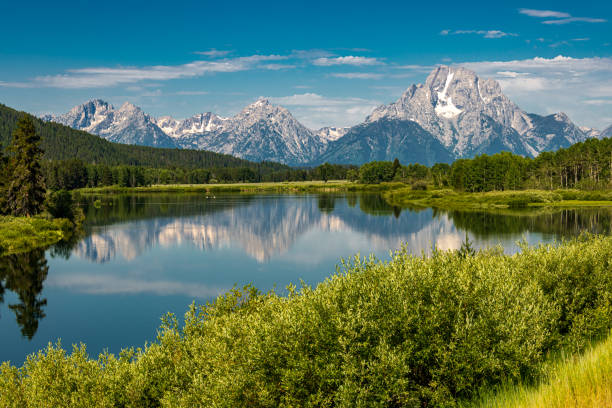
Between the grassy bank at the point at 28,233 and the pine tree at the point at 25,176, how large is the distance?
11.4 feet

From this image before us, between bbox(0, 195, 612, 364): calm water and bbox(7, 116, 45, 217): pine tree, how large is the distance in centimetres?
1126

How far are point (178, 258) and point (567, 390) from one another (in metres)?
58.4

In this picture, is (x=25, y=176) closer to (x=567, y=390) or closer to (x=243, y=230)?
(x=243, y=230)

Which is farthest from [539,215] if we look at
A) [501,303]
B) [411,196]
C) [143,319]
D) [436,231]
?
[501,303]

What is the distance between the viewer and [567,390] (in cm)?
948

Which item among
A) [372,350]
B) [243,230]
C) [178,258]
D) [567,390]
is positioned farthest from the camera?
[243,230]

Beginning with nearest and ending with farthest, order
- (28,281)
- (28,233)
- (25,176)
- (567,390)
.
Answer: (567,390) → (28,281) → (28,233) → (25,176)

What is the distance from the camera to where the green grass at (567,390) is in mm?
9047

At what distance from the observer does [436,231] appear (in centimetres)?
8319

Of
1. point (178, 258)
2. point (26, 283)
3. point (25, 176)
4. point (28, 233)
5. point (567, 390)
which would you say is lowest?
point (178, 258)

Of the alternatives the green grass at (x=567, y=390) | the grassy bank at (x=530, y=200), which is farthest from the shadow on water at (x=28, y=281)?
the grassy bank at (x=530, y=200)

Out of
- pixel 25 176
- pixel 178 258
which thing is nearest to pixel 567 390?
pixel 178 258

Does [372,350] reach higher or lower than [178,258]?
higher

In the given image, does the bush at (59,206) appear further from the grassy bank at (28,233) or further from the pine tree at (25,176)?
Result: the grassy bank at (28,233)
